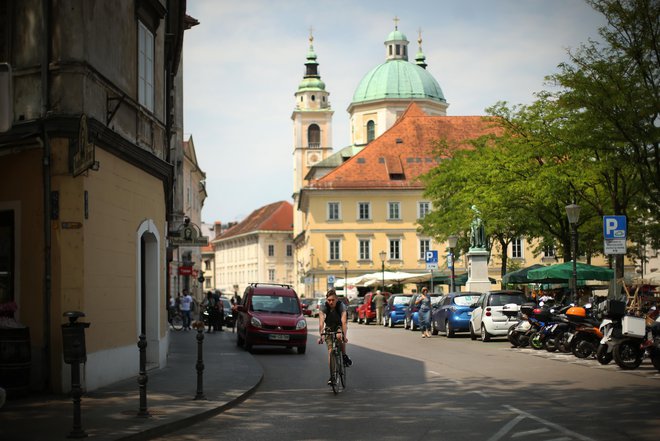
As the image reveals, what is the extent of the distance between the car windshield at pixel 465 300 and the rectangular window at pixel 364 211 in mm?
59543

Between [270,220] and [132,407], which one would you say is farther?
[270,220]

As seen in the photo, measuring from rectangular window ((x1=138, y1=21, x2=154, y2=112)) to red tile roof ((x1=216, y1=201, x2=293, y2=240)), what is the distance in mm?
135708

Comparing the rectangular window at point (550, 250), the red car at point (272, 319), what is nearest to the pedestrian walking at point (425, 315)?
the red car at point (272, 319)

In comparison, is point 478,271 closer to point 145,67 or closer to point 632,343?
point 632,343

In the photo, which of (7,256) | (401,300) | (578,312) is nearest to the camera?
(7,256)

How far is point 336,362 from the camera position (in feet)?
58.4

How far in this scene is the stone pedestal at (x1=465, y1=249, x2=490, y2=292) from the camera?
4903 centimetres

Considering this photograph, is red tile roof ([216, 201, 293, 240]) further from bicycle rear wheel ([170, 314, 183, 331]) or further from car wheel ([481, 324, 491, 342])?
car wheel ([481, 324, 491, 342])

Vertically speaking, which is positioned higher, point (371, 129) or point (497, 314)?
point (371, 129)

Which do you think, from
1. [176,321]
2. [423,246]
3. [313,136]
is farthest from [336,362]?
[313,136]

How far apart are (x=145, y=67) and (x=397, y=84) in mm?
101259

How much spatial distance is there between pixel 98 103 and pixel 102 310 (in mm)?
3517

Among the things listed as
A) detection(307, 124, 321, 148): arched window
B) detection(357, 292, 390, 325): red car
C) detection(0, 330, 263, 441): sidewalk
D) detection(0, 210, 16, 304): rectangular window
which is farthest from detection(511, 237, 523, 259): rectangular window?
detection(0, 210, 16, 304): rectangular window

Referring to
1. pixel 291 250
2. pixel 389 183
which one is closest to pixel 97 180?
pixel 389 183
